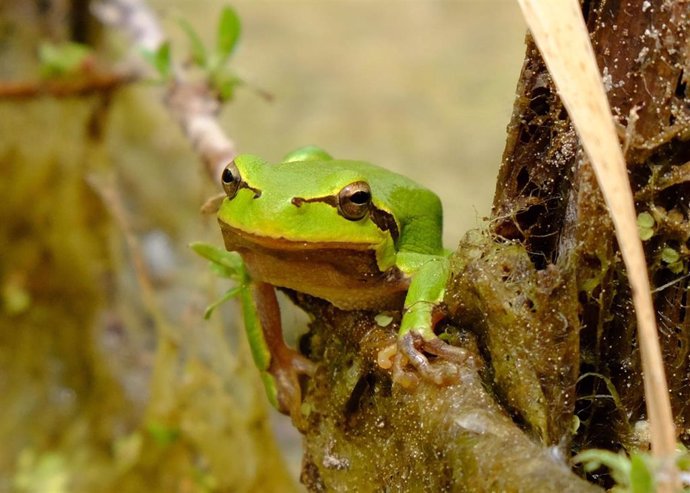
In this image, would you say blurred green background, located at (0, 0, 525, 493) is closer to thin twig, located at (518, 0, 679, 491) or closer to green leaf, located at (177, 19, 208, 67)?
green leaf, located at (177, 19, 208, 67)

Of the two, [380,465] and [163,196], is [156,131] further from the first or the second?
[380,465]

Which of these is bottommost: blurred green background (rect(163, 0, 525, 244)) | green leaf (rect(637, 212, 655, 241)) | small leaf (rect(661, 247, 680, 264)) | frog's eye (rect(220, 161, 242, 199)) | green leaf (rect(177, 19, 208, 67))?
frog's eye (rect(220, 161, 242, 199))

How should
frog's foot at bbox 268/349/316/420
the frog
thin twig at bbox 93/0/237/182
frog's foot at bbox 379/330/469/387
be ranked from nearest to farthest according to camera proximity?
frog's foot at bbox 379/330/469/387, the frog, frog's foot at bbox 268/349/316/420, thin twig at bbox 93/0/237/182

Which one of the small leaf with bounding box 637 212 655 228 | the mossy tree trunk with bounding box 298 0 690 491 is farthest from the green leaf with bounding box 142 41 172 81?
the small leaf with bounding box 637 212 655 228

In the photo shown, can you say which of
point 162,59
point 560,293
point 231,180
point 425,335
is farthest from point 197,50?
point 560,293

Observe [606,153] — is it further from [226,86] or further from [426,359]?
[226,86]

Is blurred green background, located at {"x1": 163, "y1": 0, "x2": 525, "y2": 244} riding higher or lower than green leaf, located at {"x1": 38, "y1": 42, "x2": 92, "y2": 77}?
higher

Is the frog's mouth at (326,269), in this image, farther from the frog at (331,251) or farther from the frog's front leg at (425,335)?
the frog's front leg at (425,335)
